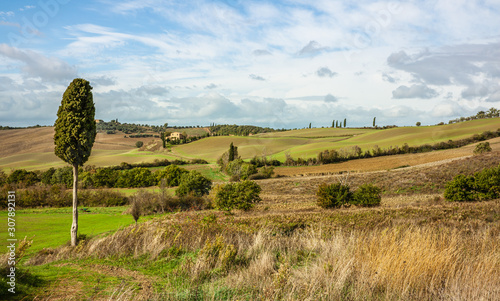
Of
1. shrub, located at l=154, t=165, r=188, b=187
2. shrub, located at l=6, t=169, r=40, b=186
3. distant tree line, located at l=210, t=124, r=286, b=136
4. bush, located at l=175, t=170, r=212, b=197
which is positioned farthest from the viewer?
distant tree line, located at l=210, t=124, r=286, b=136

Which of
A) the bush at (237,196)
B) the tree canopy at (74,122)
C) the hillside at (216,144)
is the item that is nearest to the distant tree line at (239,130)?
the hillside at (216,144)

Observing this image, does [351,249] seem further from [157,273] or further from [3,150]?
[3,150]

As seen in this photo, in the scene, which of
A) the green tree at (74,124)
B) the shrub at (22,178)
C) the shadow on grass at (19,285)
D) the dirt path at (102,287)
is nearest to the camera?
the dirt path at (102,287)

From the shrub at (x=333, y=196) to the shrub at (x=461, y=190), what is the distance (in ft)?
30.8

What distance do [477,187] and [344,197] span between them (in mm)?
12124

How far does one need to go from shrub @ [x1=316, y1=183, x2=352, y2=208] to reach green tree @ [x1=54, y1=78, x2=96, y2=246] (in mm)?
24581

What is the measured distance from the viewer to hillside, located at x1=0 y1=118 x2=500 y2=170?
303 feet

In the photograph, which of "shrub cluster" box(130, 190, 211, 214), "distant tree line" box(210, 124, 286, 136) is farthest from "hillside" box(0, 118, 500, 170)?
"shrub cluster" box(130, 190, 211, 214)

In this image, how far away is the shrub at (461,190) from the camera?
27828 millimetres

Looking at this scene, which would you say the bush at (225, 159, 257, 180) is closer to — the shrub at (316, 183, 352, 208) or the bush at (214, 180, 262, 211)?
the bush at (214, 180, 262, 211)

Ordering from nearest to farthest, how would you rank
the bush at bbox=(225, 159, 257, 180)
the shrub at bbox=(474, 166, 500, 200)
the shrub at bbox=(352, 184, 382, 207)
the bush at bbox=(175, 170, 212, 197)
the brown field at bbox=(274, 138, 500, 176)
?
the shrub at bbox=(474, 166, 500, 200) → the shrub at bbox=(352, 184, 382, 207) → the bush at bbox=(175, 170, 212, 197) → the brown field at bbox=(274, 138, 500, 176) → the bush at bbox=(225, 159, 257, 180)

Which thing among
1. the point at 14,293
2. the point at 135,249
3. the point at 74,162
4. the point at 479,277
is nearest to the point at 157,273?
the point at 135,249

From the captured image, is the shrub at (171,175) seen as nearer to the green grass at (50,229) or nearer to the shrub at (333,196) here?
the green grass at (50,229)

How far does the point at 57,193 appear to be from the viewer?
1574 inches
